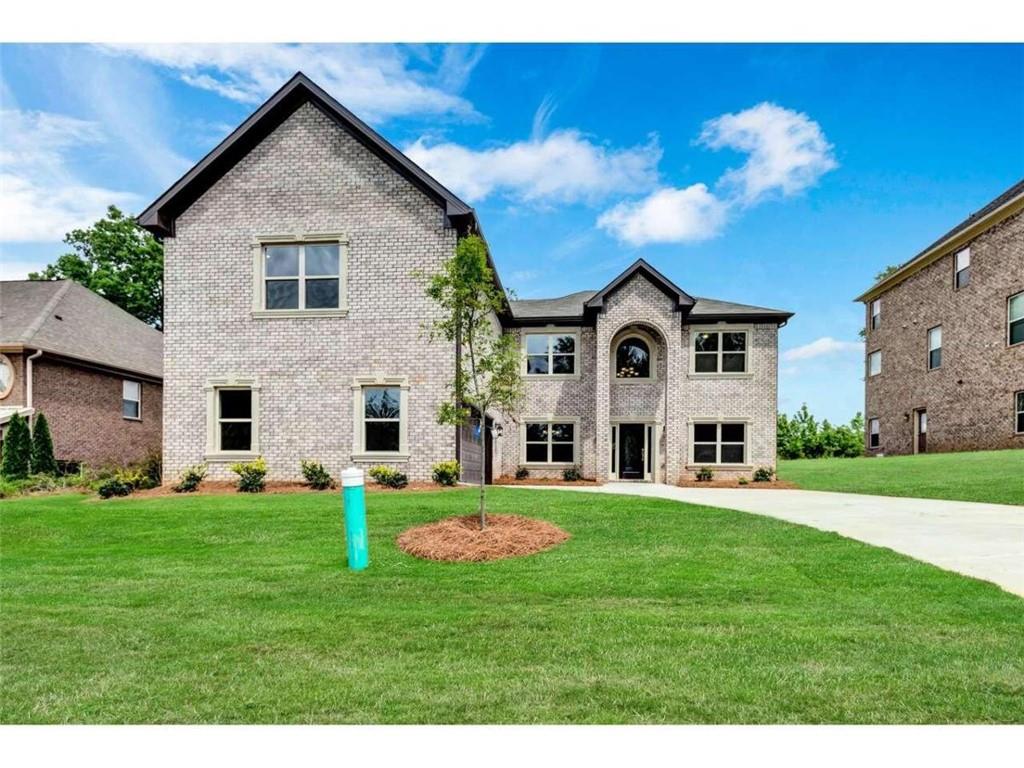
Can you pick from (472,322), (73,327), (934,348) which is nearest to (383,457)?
(472,322)

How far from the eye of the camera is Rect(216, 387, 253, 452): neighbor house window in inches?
544

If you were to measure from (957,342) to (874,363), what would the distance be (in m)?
6.39

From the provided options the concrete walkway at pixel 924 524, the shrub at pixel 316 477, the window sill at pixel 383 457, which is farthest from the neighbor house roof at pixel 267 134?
the concrete walkway at pixel 924 524

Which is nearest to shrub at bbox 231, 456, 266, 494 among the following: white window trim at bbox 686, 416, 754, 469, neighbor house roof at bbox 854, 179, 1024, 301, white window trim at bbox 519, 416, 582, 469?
white window trim at bbox 519, 416, 582, 469

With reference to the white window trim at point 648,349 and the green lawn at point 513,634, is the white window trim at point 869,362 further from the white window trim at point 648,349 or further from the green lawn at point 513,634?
the green lawn at point 513,634

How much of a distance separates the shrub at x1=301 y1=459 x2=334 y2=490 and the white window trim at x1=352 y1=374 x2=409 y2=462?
721mm

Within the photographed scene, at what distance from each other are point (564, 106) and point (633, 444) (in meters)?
14.7

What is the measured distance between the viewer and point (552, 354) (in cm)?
1980

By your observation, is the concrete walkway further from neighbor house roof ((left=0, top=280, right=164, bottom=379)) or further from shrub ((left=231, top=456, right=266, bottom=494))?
neighbor house roof ((left=0, top=280, right=164, bottom=379))

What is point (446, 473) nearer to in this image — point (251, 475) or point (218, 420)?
point (251, 475)

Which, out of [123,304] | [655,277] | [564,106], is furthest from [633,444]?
[123,304]

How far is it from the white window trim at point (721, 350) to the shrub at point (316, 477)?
40.6 feet

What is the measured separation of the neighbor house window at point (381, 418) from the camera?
44.6ft

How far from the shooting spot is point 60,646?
438 cm
